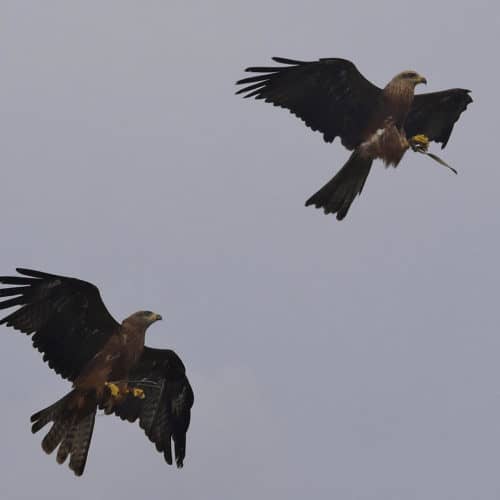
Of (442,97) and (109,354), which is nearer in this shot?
(109,354)

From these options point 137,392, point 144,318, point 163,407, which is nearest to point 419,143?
point 144,318

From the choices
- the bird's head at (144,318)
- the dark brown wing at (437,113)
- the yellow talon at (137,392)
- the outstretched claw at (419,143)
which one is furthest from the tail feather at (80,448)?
the dark brown wing at (437,113)

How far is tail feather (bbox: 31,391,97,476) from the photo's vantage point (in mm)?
18922

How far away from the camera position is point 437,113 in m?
22.7

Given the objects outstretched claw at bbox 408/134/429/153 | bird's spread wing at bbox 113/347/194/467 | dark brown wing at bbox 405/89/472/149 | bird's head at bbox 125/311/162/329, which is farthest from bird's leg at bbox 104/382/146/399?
dark brown wing at bbox 405/89/472/149

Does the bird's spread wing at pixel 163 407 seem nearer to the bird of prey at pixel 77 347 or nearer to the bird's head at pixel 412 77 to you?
the bird of prey at pixel 77 347

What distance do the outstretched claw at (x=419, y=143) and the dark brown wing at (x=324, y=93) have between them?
820mm

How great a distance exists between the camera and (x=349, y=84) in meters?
21.0

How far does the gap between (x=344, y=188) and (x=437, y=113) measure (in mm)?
2939

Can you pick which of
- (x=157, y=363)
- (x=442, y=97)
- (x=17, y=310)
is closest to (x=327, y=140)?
(x=442, y=97)

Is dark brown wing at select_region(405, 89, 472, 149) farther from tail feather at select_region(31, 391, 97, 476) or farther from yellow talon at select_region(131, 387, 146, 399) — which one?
tail feather at select_region(31, 391, 97, 476)

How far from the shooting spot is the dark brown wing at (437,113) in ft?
73.6

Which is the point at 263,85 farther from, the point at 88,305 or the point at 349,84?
the point at 88,305

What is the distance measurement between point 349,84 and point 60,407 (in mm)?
6679
